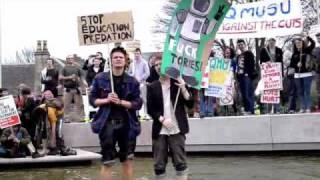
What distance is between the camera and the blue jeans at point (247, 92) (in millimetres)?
13953

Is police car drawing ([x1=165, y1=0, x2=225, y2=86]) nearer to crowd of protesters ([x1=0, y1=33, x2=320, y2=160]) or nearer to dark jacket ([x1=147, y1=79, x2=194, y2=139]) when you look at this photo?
dark jacket ([x1=147, y1=79, x2=194, y2=139])

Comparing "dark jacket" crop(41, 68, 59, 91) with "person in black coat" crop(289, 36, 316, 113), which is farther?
"dark jacket" crop(41, 68, 59, 91)

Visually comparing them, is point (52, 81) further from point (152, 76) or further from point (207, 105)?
point (207, 105)

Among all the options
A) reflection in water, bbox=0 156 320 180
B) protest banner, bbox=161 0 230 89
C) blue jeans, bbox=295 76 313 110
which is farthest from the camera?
blue jeans, bbox=295 76 313 110

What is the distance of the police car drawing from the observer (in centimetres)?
820

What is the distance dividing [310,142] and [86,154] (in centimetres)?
442

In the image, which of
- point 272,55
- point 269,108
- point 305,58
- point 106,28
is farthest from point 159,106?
point 269,108

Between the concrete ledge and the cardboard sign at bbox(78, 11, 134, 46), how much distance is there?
12.2 feet

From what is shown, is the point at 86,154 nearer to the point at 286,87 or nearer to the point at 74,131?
the point at 74,131

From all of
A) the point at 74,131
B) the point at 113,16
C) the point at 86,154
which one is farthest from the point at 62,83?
the point at 113,16

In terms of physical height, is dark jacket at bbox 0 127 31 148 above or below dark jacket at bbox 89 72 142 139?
below

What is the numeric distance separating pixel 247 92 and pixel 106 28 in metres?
5.21

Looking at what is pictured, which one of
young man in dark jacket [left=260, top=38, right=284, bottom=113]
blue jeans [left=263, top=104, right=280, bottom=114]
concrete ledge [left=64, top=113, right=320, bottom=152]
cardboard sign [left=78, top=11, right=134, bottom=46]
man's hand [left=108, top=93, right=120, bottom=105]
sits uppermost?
cardboard sign [left=78, top=11, right=134, bottom=46]

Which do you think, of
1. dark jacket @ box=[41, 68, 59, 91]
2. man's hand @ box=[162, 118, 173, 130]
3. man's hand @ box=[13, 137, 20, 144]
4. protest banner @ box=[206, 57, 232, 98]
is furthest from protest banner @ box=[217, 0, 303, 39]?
man's hand @ box=[162, 118, 173, 130]
